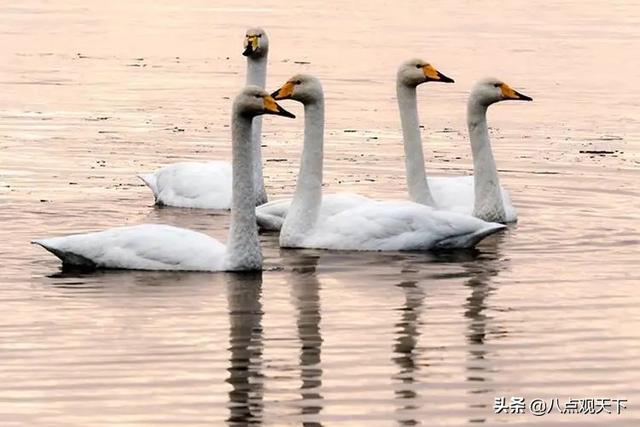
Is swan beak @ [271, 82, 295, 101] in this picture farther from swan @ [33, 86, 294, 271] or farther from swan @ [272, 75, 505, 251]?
swan @ [33, 86, 294, 271]

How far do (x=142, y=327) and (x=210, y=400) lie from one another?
2.26 metres

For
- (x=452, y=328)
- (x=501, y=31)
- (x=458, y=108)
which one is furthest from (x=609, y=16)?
(x=452, y=328)

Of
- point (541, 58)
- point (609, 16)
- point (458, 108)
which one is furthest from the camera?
point (609, 16)

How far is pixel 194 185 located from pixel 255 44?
4.91 ft

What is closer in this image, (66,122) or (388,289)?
(388,289)

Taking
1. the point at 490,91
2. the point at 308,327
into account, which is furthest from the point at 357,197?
the point at 308,327

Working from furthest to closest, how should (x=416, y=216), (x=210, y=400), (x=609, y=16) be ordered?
(x=609, y=16)
(x=416, y=216)
(x=210, y=400)

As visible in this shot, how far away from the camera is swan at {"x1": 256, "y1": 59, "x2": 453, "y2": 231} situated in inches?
699

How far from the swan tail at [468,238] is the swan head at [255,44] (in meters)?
3.66

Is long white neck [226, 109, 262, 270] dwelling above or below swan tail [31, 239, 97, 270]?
above

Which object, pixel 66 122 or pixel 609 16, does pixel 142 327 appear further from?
pixel 609 16

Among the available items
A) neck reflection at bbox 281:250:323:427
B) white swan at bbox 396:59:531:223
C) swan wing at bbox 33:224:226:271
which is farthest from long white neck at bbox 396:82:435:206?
swan wing at bbox 33:224:226:271

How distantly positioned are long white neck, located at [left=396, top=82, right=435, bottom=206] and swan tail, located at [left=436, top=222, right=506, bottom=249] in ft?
4.53

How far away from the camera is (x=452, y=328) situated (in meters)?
13.7
